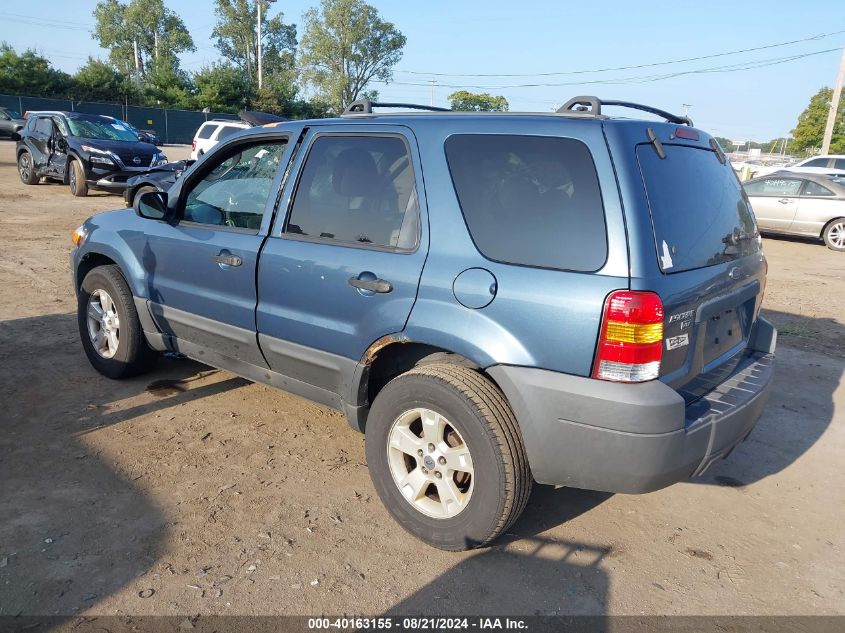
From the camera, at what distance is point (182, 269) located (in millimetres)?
3986

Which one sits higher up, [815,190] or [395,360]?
[815,190]

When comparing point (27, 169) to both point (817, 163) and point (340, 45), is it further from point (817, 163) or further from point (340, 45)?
point (340, 45)

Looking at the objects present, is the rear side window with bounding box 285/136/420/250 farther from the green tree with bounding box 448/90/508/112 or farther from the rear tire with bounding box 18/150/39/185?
the green tree with bounding box 448/90/508/112

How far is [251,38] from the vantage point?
74.4 m

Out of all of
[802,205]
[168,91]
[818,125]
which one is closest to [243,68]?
[168,91]

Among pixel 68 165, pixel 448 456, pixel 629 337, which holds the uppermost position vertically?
pixel 68 165

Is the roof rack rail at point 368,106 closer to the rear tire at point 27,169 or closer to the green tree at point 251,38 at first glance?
the rear tire at point 27,169

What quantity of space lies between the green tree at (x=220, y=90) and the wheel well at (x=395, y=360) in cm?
5392

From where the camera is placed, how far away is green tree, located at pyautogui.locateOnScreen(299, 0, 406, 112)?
64.8m

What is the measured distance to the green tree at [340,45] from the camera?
212 ft

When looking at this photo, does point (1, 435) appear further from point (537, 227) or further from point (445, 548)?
point (537, 227)

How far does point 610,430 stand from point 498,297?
2.23 feet

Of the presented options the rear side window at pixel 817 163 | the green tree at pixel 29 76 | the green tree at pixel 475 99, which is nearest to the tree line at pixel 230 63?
the green tree at pixel 29 76

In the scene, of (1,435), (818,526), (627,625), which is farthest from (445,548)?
(1,435)
